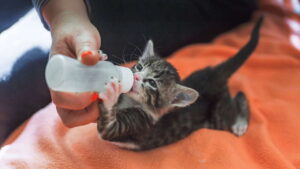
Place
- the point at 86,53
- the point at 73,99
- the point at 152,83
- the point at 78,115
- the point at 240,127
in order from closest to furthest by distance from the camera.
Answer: the point at 86,53 → the point at 73,99 → the point at 78,115 → the point at 152,83 → the point at 240,127

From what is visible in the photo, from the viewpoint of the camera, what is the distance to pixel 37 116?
1601 mm

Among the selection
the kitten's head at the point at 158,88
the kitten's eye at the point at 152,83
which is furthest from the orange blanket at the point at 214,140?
the kitten's eye at the point at 152,83

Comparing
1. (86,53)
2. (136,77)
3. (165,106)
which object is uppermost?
(86,53)

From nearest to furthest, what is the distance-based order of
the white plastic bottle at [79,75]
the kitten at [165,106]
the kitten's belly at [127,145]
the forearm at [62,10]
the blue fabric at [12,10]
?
the white plastic bottle at [79,75]
the forearm at [62,10]
the kitten at [165,106]
the kitten's belly at [127,145]
the blue fabric at [12,10]

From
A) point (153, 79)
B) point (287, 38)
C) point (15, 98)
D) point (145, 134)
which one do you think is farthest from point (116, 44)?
point (287, 38)

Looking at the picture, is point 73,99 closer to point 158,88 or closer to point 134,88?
point 134,88

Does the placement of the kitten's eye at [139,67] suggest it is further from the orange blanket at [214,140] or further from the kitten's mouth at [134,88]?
the orange blanket at [214,140]

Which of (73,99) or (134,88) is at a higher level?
(73,99)

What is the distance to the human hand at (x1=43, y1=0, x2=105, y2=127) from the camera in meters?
1.03

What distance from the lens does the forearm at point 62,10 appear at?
4.09 feet

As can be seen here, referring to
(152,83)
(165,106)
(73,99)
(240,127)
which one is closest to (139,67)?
(152,83)

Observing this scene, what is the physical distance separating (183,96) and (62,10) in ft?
2.19

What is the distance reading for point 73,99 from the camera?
1.05 metres

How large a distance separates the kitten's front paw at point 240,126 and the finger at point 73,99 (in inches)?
37.4
